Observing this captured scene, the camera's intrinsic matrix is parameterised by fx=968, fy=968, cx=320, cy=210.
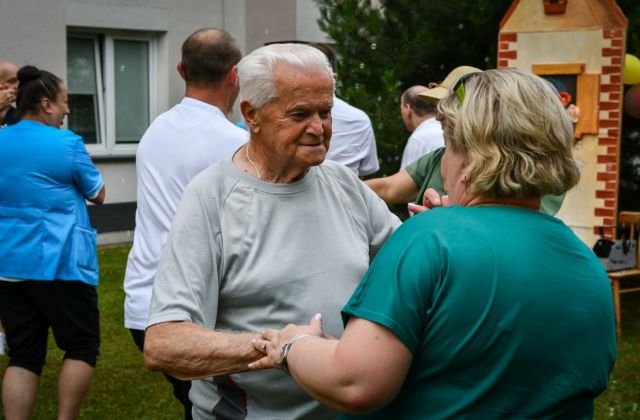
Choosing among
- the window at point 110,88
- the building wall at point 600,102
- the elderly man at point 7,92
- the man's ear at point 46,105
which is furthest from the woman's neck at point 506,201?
the window at point 110,88

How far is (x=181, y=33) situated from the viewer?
15.0 meters

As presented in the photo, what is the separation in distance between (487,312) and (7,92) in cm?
424

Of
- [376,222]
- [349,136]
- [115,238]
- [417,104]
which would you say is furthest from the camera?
[115,238]

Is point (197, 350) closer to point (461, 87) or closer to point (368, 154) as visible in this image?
point (461, 87)

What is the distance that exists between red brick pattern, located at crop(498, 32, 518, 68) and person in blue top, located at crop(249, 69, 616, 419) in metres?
6.04

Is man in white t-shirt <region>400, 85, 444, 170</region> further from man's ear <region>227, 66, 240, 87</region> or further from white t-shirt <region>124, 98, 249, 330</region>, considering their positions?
white t-shirt <region>124, 98, 249, 330</region>

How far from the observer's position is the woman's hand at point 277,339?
6.86ft

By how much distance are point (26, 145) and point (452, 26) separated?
5.57m

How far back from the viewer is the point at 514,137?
1.96 m

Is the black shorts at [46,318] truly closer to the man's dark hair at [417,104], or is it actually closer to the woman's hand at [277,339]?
the man's dark hair at [417,104]

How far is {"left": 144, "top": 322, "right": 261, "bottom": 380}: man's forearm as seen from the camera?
226 centimetres

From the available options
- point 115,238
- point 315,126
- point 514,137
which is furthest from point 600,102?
point 115,238

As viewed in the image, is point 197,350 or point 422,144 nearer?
point 197,350

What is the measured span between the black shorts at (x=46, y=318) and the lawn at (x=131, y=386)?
89cm
